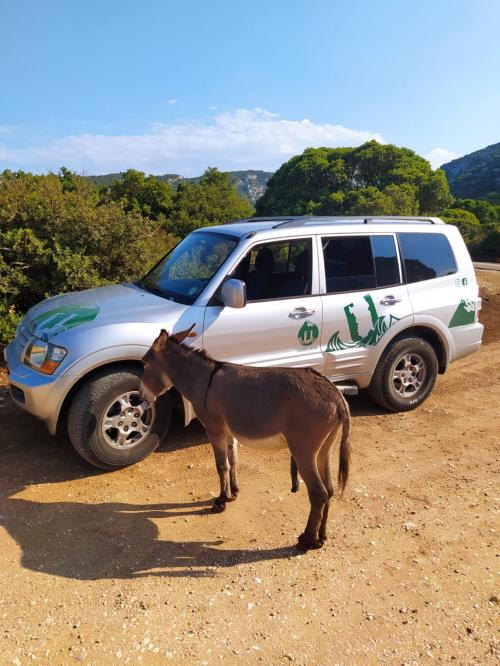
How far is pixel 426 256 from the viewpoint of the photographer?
5641 mm

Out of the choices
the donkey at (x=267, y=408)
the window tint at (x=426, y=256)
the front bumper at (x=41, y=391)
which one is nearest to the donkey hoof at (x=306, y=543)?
the donkey at (x=267, y=408)

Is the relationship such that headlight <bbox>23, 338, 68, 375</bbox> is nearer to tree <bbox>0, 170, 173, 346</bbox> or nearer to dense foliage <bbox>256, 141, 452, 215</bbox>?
tree <bbox>0, 170, 173, 346</bbox>

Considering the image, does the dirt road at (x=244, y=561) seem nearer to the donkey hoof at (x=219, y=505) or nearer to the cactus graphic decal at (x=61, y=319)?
the donkey hoof at (x=219, y=505)

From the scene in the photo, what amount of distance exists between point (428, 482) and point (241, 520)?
1.75m

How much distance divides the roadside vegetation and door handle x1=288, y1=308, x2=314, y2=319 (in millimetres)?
4355

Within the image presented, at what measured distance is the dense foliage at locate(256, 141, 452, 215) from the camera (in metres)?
35.4

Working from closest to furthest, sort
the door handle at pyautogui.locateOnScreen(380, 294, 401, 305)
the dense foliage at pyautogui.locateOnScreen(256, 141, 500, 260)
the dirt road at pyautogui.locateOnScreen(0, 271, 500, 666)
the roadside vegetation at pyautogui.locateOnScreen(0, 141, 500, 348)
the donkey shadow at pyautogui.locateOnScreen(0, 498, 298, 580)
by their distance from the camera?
1. the dirt road at pyautogui.locateOnScreen(0, 271, 500, 666)
2. the donkey shadow at pyautogui.locateOnScreen(0, 498, 298, 580)
3. the door handle at pyautogui.locateOnScreen(380, 294, 401, 305)
4. the roadside vegetation at pyautogui.locateOnScreen(0, 141, 500, 348)
5. the dense foliage at pyautogui.locateOnScreen(256, 141, 500, 260)

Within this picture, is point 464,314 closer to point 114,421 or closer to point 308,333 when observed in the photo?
point 308,333

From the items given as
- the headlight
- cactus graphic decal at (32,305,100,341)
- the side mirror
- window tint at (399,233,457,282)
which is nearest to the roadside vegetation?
cactus graphic decal at (32,305,100,341)

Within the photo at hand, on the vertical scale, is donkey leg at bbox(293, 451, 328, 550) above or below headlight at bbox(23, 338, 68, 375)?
below

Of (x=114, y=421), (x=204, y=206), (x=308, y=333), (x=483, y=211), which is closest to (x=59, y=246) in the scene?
(x=114, y=421)

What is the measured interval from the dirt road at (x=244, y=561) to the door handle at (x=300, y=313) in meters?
Result: 1.39

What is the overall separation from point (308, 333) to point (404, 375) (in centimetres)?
154

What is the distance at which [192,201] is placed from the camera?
25062 mm
